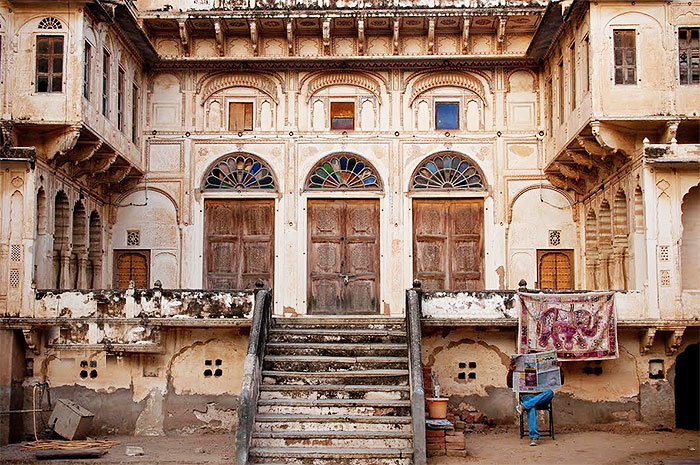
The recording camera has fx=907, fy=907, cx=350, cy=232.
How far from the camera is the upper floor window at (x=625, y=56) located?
695 inches

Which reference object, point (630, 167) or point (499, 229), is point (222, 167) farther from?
point (630, 167)

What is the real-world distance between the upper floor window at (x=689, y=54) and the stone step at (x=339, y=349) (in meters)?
7.60

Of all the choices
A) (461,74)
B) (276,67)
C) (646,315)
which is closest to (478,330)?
(646,315)

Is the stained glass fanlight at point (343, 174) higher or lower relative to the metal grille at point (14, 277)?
higher

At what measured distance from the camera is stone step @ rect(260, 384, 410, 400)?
52.1 feet

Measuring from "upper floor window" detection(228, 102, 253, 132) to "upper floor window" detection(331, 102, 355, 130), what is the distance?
2019 mm

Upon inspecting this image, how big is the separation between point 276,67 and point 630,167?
8.69 m

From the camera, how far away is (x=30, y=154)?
680 inches

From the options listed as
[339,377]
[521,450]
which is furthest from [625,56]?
[339,377]

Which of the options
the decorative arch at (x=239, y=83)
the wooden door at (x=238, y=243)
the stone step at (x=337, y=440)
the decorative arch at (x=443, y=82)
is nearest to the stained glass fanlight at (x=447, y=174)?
the decorative arch at (x=443, y=82)

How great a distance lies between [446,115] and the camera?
22.0m

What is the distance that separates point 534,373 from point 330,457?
4527 mm

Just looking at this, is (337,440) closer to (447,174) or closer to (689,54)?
(447,174)

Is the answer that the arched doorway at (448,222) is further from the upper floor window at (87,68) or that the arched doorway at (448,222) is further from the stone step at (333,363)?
the upper floor window at (87,68)
